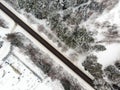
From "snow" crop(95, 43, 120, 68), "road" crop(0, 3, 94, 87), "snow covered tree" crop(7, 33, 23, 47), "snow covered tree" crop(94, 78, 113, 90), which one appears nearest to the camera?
"snow covered tree" crop(94, 78, 113, 90)

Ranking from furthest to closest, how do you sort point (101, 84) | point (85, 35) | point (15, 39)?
1. point (15, 39)
2. point (85, 35)
3. point (101, 84)

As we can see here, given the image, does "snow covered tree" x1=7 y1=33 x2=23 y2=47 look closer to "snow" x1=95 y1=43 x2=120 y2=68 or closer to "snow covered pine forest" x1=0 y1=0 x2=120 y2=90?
"snow covered pine forest" x1=0 y1=0 x2=120 y2=90

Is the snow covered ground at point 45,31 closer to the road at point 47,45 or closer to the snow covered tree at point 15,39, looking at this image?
the road at point 47,45

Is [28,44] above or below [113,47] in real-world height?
below

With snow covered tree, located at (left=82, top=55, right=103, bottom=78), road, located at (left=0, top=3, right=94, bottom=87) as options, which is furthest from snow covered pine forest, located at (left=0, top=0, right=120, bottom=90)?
road, located at (left=0, top=3, right=94, bottom=87)

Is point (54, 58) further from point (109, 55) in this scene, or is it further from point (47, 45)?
point (109, 55)

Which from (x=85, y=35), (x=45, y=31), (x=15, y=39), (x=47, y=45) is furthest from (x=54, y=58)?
(x=15, y=39)

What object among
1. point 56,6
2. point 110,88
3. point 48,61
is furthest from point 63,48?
point 110,88

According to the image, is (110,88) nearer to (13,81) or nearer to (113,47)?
(113,47)
